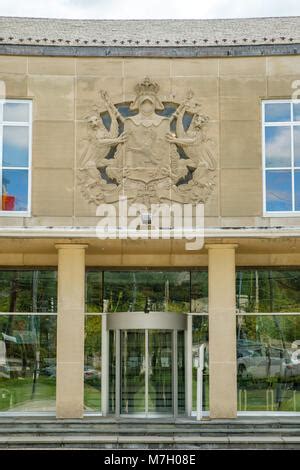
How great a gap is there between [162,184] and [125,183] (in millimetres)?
943

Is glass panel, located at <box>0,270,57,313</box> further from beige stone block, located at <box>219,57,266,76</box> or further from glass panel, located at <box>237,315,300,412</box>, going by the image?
beige stone block, located at <box>219,57,266,76</box>

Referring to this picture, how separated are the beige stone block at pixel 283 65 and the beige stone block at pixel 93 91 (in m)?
3.87

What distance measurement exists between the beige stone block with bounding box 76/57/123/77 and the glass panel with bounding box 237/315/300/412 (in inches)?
291

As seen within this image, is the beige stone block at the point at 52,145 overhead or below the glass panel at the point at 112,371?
overhead

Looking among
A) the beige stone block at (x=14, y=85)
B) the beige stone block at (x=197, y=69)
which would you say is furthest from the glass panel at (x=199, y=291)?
the beige stone block at (x=14, y=85)

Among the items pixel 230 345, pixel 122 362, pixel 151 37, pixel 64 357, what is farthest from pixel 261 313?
pixel 151 37

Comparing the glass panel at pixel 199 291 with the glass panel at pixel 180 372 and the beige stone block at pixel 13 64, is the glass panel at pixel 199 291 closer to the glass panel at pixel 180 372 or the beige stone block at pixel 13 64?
the glass panel at pixel 180 372

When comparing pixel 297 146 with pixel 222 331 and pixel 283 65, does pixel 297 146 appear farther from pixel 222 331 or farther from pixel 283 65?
pixel 222 331

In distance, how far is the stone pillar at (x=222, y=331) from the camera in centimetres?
2248

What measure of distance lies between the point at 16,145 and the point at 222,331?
7125mm

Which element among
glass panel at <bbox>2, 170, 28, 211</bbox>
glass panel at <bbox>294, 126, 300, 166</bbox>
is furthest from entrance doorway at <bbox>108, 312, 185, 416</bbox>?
glass panel at <bbox>294, 126, 300, 166</bbox>

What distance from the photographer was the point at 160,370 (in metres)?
23.8

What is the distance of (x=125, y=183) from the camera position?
22922 millimetres

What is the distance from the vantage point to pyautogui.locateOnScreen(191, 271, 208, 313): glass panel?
80.7 ft
